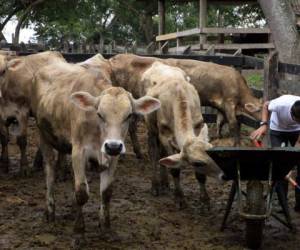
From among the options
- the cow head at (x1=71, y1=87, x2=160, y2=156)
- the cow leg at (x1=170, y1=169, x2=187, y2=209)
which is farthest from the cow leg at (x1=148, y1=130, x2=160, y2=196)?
the cow head at (x1=71, y1=87, x2=160, y2=156)

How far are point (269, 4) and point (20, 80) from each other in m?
4.38

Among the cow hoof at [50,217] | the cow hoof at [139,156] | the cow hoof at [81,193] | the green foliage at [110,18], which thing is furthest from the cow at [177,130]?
the green foliage at [110,18]

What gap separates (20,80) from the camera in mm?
9469

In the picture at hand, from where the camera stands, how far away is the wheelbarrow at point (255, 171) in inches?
207

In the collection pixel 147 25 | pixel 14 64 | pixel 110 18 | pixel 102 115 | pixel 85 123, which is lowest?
pixel 85 123

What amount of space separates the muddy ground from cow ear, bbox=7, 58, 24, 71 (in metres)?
1.73

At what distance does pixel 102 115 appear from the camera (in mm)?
5469

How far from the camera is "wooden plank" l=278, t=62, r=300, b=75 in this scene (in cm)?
862

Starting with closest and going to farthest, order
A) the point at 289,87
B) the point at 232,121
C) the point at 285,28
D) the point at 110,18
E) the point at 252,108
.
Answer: the point at 289,87 → the point at 252,108 → the point at 285,28 → the point at 232,121 → the point at 110,18

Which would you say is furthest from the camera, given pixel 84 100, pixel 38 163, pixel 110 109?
pixel 38 163

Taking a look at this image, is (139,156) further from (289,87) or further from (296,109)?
(296,109)

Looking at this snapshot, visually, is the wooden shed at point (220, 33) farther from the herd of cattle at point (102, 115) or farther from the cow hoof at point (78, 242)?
the cow hoof at point (78, 242)

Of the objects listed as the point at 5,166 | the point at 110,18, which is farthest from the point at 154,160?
the point at 110,18

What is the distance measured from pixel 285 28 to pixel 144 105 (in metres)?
5.22
